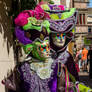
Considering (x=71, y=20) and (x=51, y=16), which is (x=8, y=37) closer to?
(x=51, y=16)

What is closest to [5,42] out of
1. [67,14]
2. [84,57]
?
[67,14]

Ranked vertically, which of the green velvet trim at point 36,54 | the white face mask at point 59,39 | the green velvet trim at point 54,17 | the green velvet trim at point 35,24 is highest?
the green velvet trim at point 54,17

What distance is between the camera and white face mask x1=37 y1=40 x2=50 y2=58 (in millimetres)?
2660

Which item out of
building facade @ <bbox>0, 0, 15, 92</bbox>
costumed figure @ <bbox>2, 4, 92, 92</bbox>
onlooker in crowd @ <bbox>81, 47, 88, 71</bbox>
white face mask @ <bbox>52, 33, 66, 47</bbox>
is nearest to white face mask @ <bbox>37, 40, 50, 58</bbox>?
costumed figure @ <bbox>2, 4, 92, 92</bbox>

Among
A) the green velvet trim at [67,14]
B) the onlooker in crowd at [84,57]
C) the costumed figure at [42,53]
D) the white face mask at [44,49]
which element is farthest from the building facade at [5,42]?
the onlooker in crowd at [84,57]

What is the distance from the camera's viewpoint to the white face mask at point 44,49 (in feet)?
8.73

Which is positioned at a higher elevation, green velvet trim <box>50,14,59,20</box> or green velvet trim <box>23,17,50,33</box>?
green velvet trim <box>50,14,59,20</box>

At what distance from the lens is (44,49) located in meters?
2.69

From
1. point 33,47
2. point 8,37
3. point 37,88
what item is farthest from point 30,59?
point 8,37

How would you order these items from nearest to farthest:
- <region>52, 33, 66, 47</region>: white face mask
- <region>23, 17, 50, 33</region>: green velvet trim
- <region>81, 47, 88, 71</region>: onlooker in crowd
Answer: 1. <region>23, 17, 50, 33</region>: green velvet trim
2. <region>52, 33, 66, 47</region>: white face mask
3. <region>81, 47, 88, 71</region>: onlooker in crowd

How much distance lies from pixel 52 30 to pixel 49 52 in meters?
0.28

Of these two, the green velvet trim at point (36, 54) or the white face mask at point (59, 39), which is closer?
the green velvet trim at point (36, 54)

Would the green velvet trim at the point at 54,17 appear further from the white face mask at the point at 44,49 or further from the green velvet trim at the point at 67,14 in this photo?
the white face mask at the point at 44,49

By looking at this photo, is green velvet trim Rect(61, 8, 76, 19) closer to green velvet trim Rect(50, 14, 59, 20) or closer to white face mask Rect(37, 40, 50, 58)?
green velvet trim Rect(50, 14, 59, 20)
